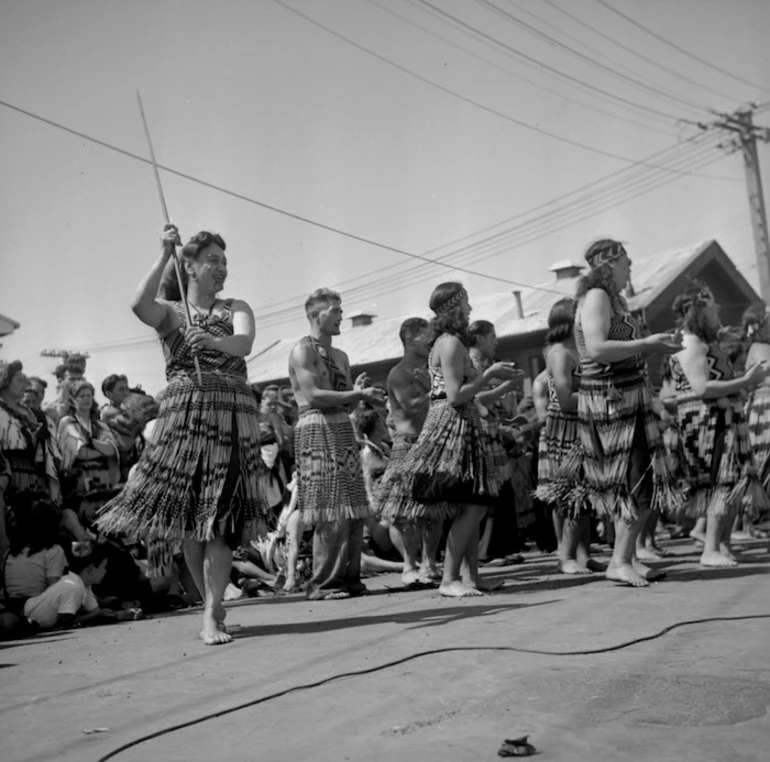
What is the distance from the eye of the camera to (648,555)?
849cm

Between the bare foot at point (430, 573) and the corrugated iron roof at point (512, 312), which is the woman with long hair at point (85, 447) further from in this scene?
the corrugated iron roof at point (512, 312)

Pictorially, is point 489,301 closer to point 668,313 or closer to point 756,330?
point 668,313

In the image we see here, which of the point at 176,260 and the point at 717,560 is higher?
the point at 176,260

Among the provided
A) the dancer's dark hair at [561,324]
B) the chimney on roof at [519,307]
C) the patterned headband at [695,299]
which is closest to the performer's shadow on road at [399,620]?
the dancer's dark hair at [561,324]

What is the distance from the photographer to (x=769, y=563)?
711cm

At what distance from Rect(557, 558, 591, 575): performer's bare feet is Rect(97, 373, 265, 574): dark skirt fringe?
2.96 metres

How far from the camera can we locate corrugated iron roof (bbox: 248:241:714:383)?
24.9m

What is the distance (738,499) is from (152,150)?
4.30m

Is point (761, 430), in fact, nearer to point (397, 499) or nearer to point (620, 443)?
point (620, 443)

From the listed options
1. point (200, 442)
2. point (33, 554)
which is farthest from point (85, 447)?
point (200, 442)

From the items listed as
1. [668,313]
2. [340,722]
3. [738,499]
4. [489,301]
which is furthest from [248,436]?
[489,301]

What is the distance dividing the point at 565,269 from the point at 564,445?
22.4m

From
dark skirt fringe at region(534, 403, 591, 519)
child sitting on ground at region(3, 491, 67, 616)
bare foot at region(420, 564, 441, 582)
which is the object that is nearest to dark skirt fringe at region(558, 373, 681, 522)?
dark skirt fringe at region(534, 403, 591, 519)

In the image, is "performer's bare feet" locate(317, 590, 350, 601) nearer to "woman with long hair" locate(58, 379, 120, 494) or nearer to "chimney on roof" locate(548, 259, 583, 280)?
"woman with long hair" locate(58, 379, 120, 494)
